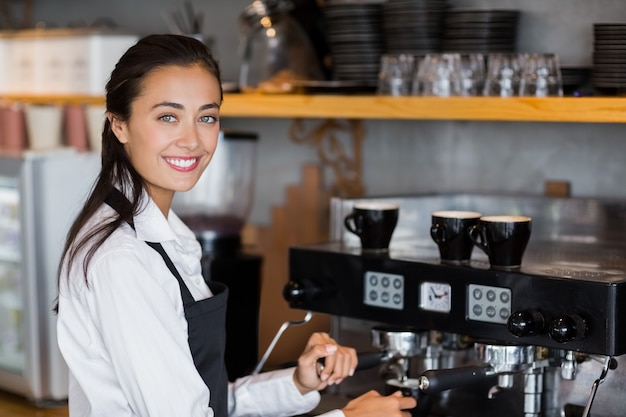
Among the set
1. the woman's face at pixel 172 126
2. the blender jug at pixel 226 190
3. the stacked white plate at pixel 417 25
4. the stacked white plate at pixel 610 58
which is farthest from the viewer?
Answer: the blender jug at pixel 226 190

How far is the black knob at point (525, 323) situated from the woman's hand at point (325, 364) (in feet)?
0.93

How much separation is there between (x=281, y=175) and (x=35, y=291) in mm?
864

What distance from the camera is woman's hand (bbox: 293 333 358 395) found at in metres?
1.75

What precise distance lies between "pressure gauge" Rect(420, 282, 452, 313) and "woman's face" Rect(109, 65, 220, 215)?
430 mm

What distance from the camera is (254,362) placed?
2.79 metres

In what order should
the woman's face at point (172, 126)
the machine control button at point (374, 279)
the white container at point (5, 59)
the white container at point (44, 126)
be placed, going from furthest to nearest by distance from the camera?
the white container at point (5, 59), the white container at point (44, 126), the machine control button at point (374, 279), the woman's face at point (172, 126)

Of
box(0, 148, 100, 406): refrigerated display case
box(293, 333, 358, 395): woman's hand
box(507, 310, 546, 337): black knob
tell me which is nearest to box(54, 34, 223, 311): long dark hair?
box(293, 333, 358, 395): woman's hand

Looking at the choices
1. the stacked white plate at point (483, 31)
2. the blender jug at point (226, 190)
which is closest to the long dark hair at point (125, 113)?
the stacked white plate at point (483, 31)

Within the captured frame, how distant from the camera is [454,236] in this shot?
1.81 metres

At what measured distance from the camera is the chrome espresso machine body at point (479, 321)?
5.26ft

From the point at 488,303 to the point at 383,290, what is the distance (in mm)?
221

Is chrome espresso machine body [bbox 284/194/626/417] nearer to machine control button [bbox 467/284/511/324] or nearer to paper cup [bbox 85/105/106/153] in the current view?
machine control button [bbox 467/284/511/324]

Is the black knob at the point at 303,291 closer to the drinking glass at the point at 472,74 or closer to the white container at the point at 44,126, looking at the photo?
Answer: the drinking glass at the point at 472,74

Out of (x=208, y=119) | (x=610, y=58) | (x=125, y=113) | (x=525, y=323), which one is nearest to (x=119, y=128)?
(x=125, y=113)
